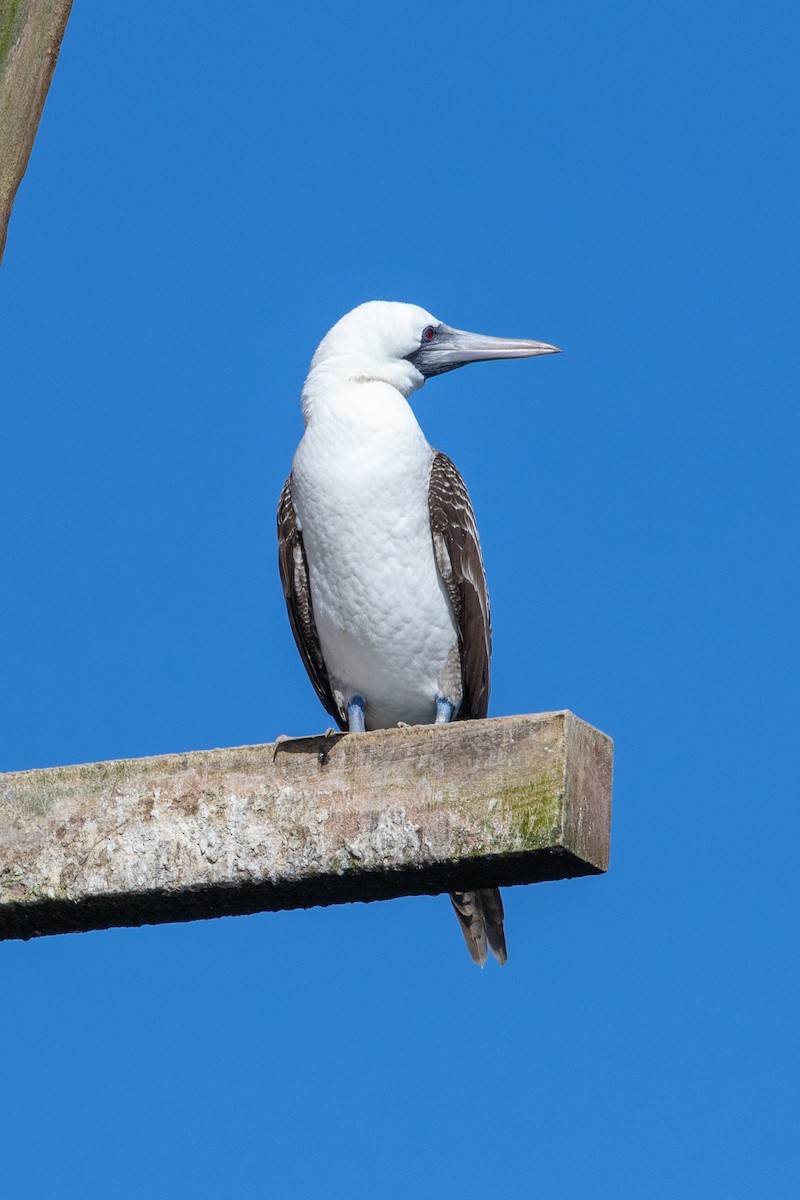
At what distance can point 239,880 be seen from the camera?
3.83 m

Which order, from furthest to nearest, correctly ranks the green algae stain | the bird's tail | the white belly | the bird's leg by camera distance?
1. the bird's leg
2. the white belly
3. the bird's tail
4. the green algae stain

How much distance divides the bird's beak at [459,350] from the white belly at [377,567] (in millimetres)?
448

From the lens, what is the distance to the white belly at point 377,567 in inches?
229

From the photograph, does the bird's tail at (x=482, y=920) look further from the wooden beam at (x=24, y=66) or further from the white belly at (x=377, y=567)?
the wooden beam at (x=24, y=66)

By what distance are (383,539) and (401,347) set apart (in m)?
0.87

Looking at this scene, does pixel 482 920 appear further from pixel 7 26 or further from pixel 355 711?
pixel 7 26

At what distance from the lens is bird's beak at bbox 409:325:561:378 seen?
255 inches

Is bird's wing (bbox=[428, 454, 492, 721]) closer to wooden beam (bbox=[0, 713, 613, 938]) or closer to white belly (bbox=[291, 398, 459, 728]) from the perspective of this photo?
white belly (bbox=[291, 398, 459, 728])

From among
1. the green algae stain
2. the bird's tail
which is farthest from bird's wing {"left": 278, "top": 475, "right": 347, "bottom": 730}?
the green algae stain

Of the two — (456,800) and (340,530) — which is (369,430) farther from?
(456,800)

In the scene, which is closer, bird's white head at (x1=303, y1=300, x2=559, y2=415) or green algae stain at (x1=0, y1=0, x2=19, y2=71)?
green algae stain at (x1=0, y1=0, x2=19, y2=71)

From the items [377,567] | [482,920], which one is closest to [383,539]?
[377,567]

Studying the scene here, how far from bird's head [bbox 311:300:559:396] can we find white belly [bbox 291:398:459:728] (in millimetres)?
342

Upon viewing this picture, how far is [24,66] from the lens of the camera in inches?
152
